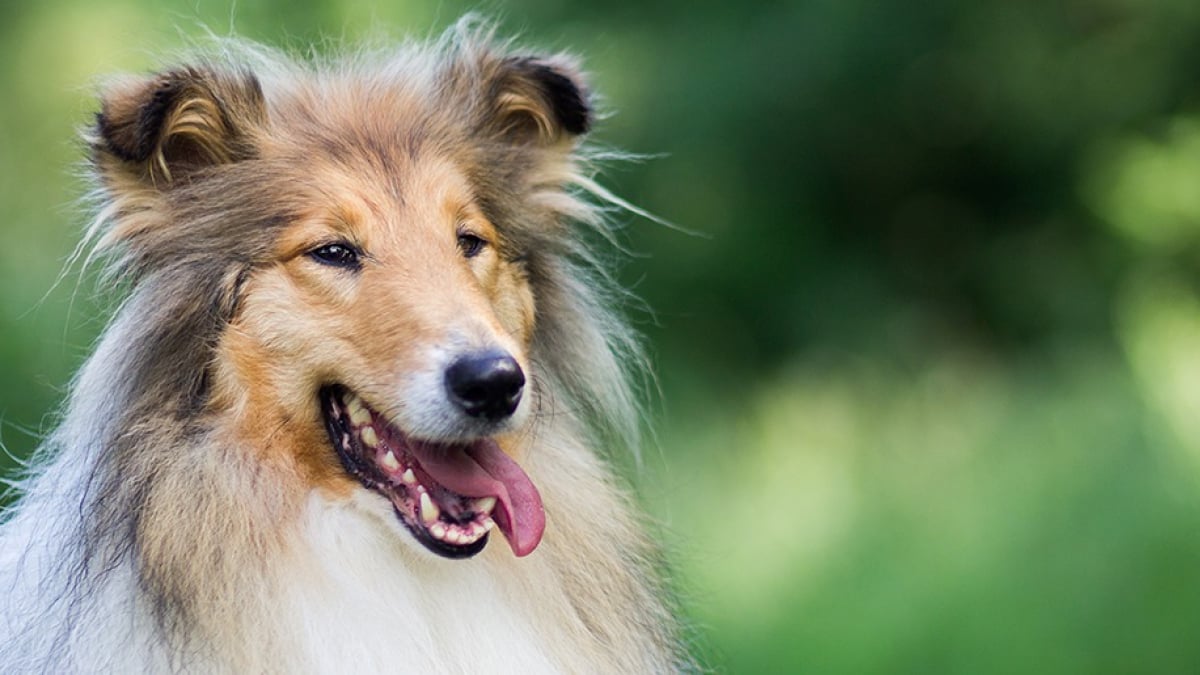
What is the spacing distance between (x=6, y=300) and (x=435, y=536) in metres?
7.13

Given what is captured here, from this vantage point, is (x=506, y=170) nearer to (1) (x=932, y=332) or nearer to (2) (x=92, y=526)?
(2) (x=92, y=526)

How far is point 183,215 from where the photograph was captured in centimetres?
399

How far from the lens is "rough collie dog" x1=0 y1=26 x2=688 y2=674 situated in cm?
377

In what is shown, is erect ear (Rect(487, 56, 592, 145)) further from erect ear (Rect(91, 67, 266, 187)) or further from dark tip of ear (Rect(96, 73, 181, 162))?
dark tip of ear (Rect(96, 73, 181, 162))

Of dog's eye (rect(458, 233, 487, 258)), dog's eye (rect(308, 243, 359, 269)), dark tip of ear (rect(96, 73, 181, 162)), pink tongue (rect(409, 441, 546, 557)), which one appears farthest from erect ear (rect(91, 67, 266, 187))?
pink tongue (rect(409, 441, 546, 557))

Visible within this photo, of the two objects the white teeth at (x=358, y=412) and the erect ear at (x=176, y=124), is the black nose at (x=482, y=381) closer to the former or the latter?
the white teeth at (x=358, y=412)

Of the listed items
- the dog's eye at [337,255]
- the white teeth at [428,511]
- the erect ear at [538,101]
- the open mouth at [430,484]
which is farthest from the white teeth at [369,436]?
the erect ear at [538,101]

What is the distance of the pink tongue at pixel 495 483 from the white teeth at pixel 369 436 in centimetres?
A: 9

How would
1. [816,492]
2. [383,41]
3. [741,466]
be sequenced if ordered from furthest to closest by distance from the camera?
[741,466]
[816,492]
[383,41]

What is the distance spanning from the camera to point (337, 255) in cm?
392

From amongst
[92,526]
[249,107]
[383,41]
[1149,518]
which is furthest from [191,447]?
[1149,518]

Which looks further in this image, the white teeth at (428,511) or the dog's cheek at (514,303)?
the dog's cheek at (514,303)

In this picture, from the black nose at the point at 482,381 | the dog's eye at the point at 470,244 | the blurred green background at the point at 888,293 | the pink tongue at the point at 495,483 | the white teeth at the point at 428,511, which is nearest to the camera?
the black nose at the point at 482,381

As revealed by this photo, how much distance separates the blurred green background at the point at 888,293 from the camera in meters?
7.37
